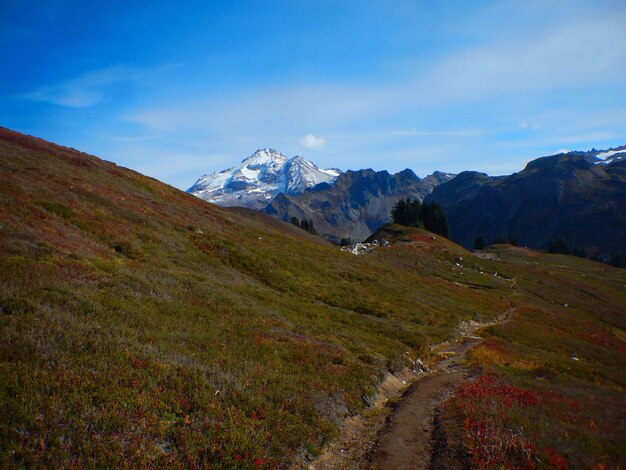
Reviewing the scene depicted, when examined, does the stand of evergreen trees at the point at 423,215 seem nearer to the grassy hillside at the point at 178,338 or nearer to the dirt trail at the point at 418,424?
the grassy hillside at the point at 178,338

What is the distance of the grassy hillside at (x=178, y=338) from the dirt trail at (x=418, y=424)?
5.13 ft

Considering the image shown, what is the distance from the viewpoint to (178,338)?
13961mm

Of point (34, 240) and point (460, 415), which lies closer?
point (460, 415)

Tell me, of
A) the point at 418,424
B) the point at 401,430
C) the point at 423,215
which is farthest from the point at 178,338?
the point at 423,215

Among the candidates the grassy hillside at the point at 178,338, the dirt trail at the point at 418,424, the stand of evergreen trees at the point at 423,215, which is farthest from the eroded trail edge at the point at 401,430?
the stand of evergreen trees at the point at 423,215

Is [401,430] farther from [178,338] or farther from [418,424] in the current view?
[178,338]

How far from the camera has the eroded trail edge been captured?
10930mm

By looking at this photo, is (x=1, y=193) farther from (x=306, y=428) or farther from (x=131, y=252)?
(x=306, y=428)

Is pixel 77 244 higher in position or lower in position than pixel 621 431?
higher

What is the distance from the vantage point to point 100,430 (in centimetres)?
813

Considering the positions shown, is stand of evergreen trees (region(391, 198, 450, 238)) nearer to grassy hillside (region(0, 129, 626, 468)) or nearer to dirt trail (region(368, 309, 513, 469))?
grassy hillside (region(0, 129, 626, 468))

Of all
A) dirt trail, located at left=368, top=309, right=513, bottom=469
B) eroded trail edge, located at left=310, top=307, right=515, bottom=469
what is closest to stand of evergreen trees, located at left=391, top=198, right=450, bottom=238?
dirt trail, located at left=368, top=309, right=513, bottom=469

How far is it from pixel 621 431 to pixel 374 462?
10276 mm

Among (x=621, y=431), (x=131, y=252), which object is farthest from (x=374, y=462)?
(x=131, y=252)
